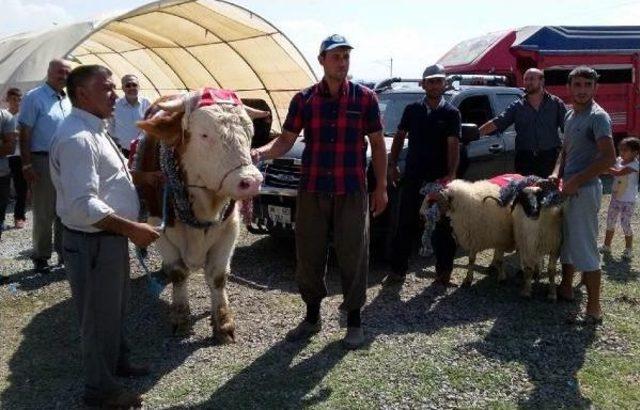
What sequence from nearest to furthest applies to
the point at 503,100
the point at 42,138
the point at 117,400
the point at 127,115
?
the point at 117,400
the point at 42,138
the point at 127,115
the point at 503,100

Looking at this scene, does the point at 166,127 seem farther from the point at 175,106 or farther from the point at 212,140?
the point at 212,140

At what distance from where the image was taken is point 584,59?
48.5ft

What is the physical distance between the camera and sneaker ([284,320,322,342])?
16.2 feet

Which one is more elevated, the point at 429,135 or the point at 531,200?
the point at 429,135

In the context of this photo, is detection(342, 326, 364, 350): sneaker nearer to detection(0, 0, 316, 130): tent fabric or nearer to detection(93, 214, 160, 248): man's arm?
detection(93, 214, 160, 248): man's arm

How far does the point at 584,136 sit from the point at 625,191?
3278 mm

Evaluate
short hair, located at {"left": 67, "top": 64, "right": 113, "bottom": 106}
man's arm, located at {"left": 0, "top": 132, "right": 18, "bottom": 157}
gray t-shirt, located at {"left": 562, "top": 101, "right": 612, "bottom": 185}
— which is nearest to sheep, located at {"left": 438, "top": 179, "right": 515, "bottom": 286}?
gray t-shirt, located at {"left": 562, "top": 101, "right": 612, "bottom": 185}

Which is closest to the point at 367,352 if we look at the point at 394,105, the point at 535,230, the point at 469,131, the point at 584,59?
the point at 535,230

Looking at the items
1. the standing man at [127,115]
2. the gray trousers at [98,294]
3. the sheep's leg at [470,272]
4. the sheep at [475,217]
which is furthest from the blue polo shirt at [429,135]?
the standing man at [127,115]

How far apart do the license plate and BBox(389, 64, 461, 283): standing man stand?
119 cm

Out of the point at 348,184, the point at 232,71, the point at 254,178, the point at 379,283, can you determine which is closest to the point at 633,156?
the point at 379,283

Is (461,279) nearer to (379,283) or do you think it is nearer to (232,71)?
(379,283)

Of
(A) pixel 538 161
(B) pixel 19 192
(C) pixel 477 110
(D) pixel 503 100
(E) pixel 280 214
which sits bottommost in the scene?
(B) pixel 19 192

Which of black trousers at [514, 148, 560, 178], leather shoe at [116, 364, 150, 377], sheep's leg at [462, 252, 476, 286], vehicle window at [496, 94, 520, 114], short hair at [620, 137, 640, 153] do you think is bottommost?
leather shoe at [116, 364, 150, 377]
